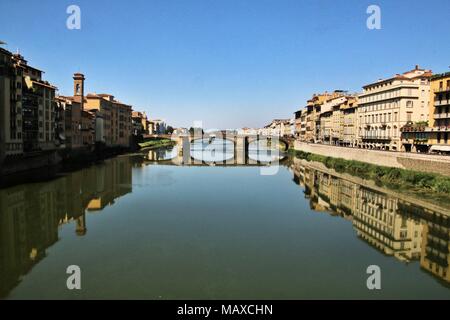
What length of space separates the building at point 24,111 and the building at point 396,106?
3505cm

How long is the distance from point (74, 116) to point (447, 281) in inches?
1659

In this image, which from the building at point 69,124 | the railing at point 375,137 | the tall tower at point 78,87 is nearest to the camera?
the building at point 69,124

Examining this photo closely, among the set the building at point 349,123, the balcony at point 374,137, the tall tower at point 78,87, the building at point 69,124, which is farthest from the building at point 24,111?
the building at point 349,123

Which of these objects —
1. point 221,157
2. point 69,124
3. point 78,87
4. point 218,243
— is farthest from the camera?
point 221,157

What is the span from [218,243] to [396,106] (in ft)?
109

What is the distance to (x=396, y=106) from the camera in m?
39.1

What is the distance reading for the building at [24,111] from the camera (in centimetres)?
2670

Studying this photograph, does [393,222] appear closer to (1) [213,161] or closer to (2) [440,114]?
(2) [440,114]

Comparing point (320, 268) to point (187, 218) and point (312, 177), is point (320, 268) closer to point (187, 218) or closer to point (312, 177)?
point (187, 218)

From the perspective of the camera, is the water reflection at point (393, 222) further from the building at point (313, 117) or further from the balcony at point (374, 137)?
the building at point (313, 117)

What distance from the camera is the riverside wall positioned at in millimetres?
23672

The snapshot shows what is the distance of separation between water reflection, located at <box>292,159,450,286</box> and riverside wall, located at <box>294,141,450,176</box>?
406cm

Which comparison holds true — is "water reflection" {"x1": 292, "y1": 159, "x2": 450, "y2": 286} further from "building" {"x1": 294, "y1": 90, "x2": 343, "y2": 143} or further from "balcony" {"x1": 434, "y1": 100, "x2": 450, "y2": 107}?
"building" {"x1": 294, "y1": 90, "x2": 343, "y2": 143}

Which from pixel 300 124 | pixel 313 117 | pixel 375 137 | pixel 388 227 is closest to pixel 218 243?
pixel 388 227
